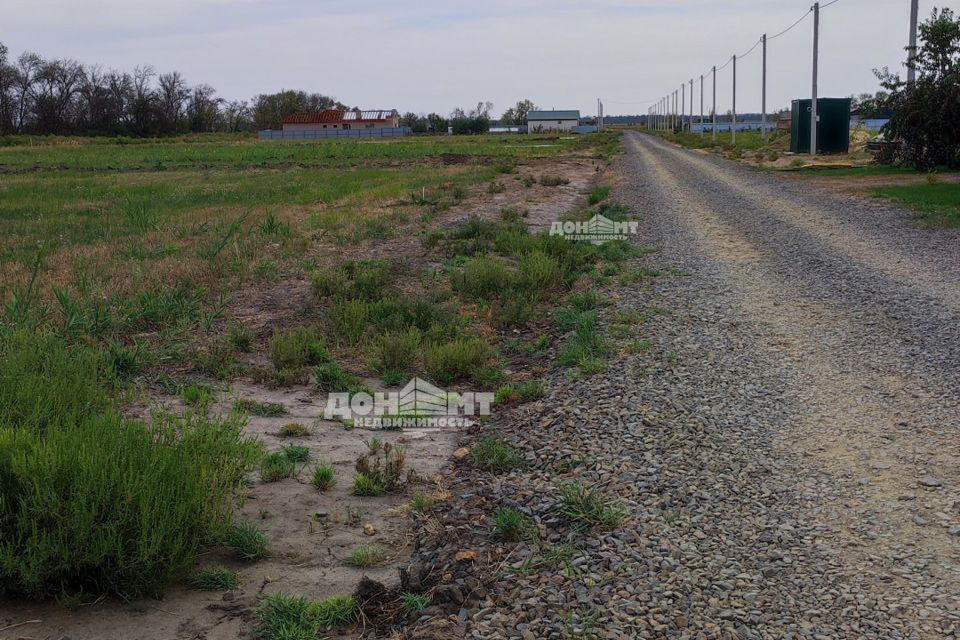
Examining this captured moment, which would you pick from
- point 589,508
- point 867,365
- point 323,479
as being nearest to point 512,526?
point 589,508

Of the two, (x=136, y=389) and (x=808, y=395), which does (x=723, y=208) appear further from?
(x=136, y=389)

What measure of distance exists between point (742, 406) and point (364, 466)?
114 inches

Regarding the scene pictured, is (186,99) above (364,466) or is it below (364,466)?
above

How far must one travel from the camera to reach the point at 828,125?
42.0m

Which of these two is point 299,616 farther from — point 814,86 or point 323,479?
point 814,86

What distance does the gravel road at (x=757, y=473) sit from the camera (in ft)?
12.9

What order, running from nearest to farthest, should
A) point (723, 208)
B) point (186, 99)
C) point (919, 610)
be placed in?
point (919, 610) → point (723, 208) → point (186, 99)

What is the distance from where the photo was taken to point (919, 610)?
378cm

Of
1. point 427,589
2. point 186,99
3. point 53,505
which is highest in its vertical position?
point 186,99

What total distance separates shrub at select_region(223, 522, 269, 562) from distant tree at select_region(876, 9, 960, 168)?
29537 mm

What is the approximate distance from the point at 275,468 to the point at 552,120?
18156 centimetres

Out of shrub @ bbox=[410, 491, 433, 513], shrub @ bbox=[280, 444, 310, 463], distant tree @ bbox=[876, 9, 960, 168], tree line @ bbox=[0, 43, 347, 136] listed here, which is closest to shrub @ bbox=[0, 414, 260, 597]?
shrub @ bbox=[410, 491, 433, 513]

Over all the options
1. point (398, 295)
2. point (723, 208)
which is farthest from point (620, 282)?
point (723, 208)

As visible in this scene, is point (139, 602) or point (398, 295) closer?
point (139, 602)
